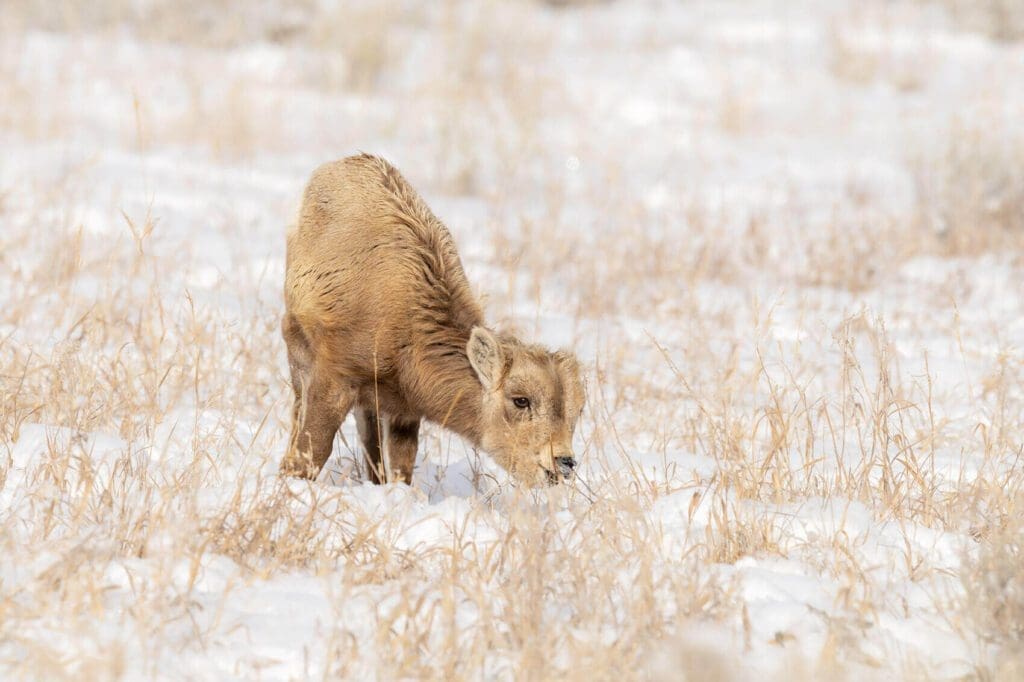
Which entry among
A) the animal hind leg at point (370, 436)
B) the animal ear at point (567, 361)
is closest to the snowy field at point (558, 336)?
the animal hind leg at point (370, 436)

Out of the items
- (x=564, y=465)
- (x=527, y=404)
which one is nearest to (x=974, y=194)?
(x=527, y=404)

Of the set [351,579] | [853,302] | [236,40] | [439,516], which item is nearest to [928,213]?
[853,302]

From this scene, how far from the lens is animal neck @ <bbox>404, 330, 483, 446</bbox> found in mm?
5824

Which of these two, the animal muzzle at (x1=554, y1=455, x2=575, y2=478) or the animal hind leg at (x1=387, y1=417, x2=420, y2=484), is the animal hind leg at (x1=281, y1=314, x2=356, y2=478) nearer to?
the animal hind leg at (x1=387, y1=417, x2=420, y2=484)

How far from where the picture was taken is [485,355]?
5668 mm

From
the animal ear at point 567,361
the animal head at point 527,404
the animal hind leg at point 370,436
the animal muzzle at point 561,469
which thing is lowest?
the animal hind leg at point 370,436

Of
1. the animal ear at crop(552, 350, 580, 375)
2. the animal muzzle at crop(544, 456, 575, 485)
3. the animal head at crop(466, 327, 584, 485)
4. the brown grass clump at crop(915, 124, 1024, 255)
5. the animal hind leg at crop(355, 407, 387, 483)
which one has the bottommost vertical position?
the animal hind leg at crop(355, 407, 387, 483)

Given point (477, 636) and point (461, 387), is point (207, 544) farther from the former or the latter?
point (461, 387)

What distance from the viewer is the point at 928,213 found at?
11.8 m

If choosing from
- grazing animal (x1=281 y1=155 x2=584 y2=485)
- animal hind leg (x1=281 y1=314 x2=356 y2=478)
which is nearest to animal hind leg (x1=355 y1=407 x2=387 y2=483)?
grazing animal (x1=281 y1=155 x2=584 y2=485)

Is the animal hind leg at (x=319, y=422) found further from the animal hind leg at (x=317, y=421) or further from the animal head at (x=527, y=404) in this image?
the animal head at (x=527, y=404)

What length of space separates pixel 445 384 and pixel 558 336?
291 cm

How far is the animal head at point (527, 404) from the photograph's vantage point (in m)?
5.46

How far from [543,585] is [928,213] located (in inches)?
352
